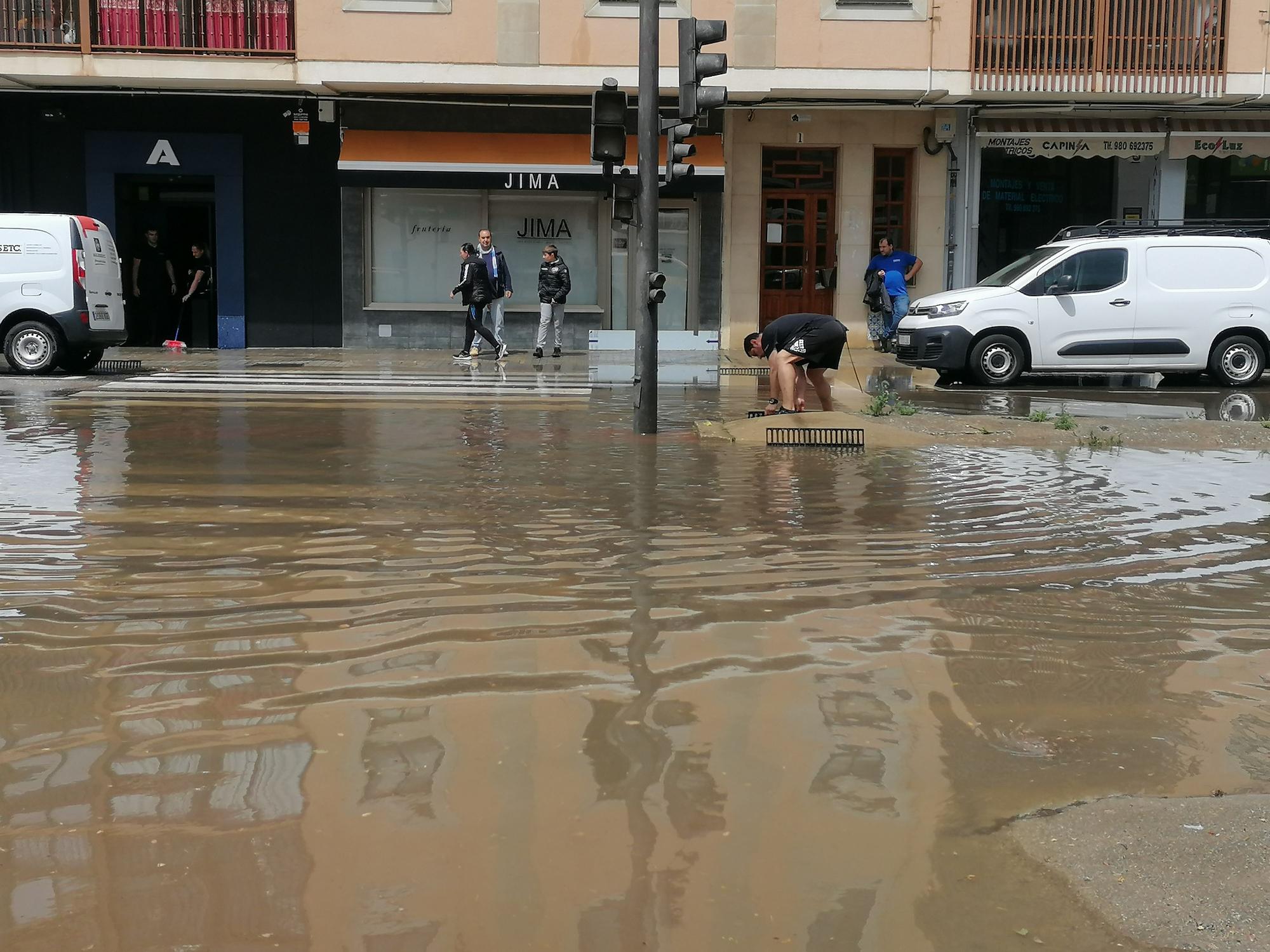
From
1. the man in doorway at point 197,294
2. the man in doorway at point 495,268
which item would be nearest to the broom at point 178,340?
the man in doorway at point 197,294

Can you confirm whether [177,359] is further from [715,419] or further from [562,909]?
[562,909]

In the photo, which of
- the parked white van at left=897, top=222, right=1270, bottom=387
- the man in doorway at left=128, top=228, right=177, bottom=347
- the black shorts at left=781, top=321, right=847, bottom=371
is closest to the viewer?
the black shorts at left=781, top=321, right=847, bottom=371

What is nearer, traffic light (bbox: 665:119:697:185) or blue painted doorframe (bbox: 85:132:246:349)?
traffic light (bbox: 665:119:697:185)

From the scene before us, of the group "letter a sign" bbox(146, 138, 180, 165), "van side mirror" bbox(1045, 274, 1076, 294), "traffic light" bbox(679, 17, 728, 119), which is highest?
"letter a sign" bbox(146, 138, 180, 165)

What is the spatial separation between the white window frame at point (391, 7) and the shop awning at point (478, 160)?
194 cm

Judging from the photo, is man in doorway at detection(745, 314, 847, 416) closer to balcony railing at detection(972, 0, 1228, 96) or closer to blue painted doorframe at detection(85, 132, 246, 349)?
balcony railing at detection(972, 0, 1228, 96)

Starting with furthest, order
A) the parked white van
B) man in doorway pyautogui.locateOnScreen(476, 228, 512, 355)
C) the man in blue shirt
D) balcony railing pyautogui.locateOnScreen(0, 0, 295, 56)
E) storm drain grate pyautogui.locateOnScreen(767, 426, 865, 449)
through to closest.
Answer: the man in blue shirt → balcony railing pyautogui.locateOnScreen(0, 0, 295, 56) → man in doorway pyautogui.locateOnScreen(476, 228, 512, 355) → the parked white van → storm drain grate pyautogui.locateOnScreen(767, 426, 865, 449)

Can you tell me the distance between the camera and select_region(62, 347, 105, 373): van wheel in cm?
1923

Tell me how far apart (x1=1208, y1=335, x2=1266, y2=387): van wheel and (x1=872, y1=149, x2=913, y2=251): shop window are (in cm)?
742

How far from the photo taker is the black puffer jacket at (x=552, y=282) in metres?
22.3

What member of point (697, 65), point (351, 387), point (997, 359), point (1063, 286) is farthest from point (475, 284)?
point (697, 65)

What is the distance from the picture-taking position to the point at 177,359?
22.3 metres

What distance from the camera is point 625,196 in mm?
12914

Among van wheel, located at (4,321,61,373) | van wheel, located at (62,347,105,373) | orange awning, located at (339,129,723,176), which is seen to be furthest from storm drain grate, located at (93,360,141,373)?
orange awning, located at (339,129,723,176)
